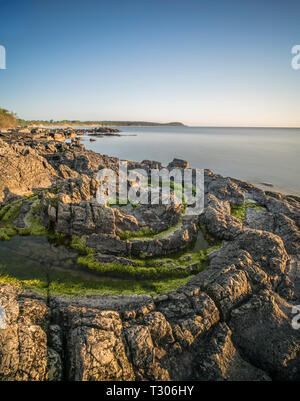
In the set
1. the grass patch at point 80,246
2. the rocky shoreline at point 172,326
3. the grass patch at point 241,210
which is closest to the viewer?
the rocky shoreline at point 172,326

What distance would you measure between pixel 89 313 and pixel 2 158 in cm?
3974

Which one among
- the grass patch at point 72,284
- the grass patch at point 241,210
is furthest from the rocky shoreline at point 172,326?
the grass patch at point 241,210

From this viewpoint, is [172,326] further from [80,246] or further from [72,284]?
[80,246]

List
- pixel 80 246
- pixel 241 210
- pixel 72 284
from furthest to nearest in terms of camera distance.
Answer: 1. pixel 241 210
2. pixel 80 246
3. pixel 72 284

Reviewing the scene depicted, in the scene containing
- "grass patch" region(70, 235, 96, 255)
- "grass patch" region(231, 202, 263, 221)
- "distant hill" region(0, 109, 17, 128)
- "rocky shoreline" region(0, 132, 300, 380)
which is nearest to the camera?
"rocky shoreline" region(0, 132, 300, 380)

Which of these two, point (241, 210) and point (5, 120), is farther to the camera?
point (5, 120)

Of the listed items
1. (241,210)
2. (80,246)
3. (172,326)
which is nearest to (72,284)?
(80,246)

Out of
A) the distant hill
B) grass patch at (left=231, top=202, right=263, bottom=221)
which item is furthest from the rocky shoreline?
the distant hill

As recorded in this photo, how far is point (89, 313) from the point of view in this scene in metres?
12.3

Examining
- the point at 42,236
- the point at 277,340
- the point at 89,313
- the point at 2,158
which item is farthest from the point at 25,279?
the point at 2,158

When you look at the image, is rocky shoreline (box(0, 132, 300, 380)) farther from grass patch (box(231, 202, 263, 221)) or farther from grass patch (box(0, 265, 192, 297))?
grass patch (box(231, 202, 263, 221))

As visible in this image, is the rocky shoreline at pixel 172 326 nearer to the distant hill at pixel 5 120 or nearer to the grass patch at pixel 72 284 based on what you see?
the grass patch at pixel 72 284

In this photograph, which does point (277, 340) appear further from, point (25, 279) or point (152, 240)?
point (25, 279)

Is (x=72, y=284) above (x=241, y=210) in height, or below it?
below
